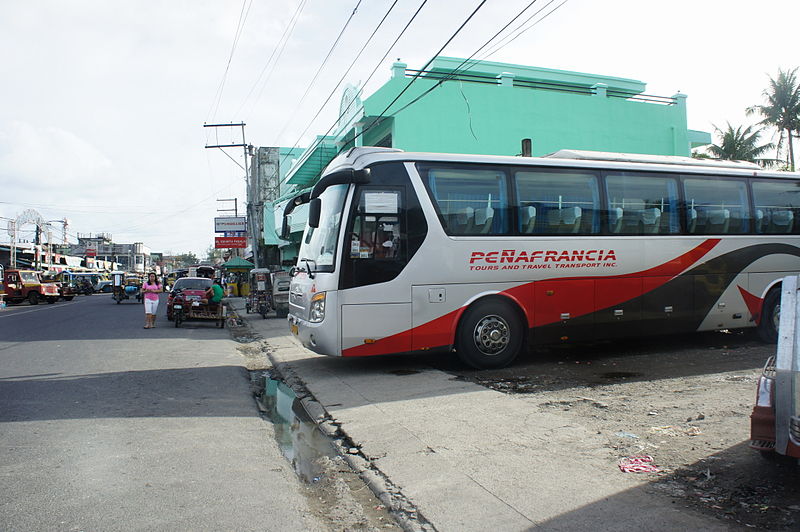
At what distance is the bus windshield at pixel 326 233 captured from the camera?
28.2ft

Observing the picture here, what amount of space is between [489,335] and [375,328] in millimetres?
1807

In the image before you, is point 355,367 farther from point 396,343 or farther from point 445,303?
point 445,303

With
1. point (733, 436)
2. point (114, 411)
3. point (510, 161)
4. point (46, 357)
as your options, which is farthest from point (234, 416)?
point (46, 357)

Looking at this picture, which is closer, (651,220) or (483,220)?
(483,220)

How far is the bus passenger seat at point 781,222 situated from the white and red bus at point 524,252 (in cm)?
4

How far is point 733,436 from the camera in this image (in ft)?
16.6

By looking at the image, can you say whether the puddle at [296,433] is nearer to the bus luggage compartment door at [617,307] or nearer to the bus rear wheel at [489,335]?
the bus rear wheel at [489,335]

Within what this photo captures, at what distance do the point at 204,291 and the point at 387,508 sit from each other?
16.6 meters

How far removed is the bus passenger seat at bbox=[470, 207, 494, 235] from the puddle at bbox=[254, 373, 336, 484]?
12.1ft

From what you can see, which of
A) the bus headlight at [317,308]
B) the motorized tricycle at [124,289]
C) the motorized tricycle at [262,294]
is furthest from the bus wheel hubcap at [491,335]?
the motorized tricycle at [124,289]

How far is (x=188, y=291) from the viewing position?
1891 centimetres

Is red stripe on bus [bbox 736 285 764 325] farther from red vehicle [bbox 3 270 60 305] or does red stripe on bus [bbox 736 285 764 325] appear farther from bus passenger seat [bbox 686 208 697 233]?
red vehicle [bbox 3 270 60 305]

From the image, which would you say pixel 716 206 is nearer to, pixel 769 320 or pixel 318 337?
pixel 769 320

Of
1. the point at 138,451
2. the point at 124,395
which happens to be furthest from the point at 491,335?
the point at 138,451
